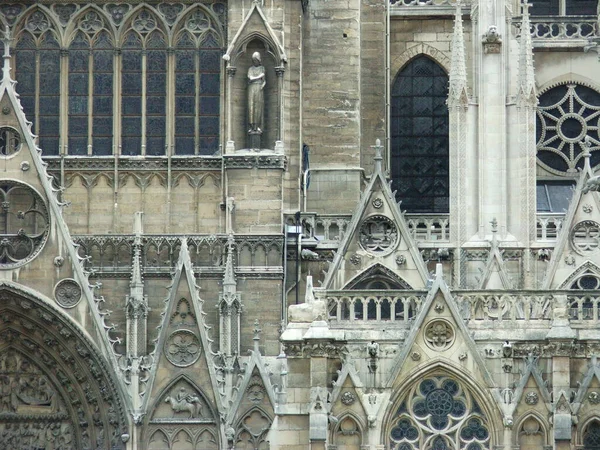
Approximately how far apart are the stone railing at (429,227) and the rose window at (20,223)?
7.06 meters

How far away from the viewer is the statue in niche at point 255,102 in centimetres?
5141

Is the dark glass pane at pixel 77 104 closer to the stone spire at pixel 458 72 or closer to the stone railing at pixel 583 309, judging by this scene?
the stone spire at pixel 458 72


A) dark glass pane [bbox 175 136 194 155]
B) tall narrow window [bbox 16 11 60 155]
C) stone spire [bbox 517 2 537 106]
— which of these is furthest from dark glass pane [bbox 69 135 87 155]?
stone spire [bbox 517 2 537 106]

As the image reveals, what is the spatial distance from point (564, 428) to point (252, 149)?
12167mm

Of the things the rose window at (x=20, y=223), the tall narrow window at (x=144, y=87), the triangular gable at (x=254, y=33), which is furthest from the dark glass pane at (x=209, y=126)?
the rose window at (x=20, y=223)

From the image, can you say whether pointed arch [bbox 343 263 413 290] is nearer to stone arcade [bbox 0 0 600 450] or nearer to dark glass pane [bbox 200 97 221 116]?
stone arcade [bbox 0 0 600 450]

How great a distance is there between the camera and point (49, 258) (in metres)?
50.4

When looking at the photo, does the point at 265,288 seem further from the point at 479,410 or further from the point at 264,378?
the point at 479,410

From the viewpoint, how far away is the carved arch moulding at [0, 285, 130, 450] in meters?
50.5

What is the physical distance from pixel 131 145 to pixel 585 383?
13801mm

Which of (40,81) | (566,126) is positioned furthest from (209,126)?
(566,126)

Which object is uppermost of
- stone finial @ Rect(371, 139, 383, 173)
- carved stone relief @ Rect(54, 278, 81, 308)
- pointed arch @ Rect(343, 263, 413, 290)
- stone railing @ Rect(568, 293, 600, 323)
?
stone finial @ Rect(371, 139, 383, 173)

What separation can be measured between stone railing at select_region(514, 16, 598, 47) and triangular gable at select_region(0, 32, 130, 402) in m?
11.4

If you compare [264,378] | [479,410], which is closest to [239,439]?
[264,378]
